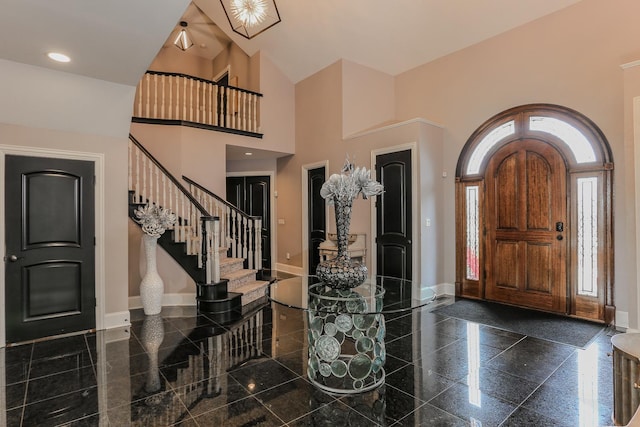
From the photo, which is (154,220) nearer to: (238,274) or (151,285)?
(151,285)

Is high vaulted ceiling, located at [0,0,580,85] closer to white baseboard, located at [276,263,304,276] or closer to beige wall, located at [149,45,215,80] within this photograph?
beige wall, located at [149,45,215,80]

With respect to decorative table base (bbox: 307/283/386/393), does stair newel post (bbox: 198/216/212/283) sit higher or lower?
higher

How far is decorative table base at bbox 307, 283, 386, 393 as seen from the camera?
8.22ft

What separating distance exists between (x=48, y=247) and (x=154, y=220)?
107 cm

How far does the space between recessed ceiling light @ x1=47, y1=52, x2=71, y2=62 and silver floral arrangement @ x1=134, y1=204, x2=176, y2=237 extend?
6.10 ft

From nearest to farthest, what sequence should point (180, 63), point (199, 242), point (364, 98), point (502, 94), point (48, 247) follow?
point (48, 247) < point (199, 242) < point (502, 94) < point (364, 98) < point (180, 63)

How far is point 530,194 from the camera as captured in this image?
464 centimetres

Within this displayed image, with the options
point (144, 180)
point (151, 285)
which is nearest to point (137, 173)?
point (144, 180)

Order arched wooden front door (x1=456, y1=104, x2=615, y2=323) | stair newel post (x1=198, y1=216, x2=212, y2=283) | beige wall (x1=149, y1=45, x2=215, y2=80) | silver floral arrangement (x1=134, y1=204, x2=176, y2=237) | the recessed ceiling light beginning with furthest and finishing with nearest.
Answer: beige wall (x1=149, y1=45, x2=215, y2=80), stair newel post (x1=198, y1=216, x2=212, y2=283), silver floral arrangement (x1=134, y1=204, x2=176, y2=237), arched wooden front door (x1=456, y1=104, x2=615, y2=323), the recessed ceiling light

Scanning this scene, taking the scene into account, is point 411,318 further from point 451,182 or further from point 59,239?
point 59,239

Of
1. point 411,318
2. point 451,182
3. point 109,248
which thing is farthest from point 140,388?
point 451,182

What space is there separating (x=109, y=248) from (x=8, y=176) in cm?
115

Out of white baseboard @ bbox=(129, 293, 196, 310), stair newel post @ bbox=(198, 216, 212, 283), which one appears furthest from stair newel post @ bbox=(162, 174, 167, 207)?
white baseboard @ bbox=(129, 293, 196, 310)

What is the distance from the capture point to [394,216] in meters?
5.53
